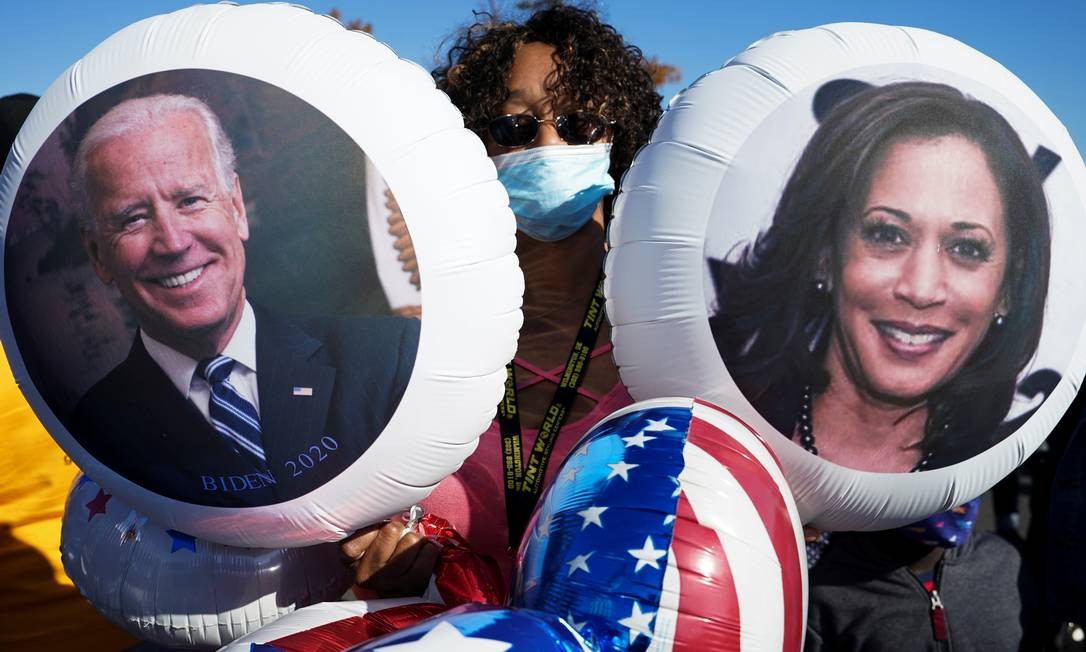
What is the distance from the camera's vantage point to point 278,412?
161 centimetres

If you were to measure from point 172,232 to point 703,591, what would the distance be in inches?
43.7

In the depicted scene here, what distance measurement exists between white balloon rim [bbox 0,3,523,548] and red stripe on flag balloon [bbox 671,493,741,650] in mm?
475

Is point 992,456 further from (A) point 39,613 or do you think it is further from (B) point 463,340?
(A) point 39,613

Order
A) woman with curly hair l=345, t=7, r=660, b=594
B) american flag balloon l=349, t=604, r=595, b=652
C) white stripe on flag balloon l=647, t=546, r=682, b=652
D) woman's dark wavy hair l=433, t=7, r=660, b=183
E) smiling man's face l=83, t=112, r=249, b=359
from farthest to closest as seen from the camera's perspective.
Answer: woman's dark wavy hair l=433, t=7, r=660, b=183, woman with curly hair l=345, t=7, r=660, b=594, smiling man's face l=83, t=112, r=249, b=359, white stripe on flag balloon l=647, t=546, r=682, b=652, american flag balloon l=349, t=604, r=595, b=652

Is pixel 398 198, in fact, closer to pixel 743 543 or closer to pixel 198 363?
pixel 198 363

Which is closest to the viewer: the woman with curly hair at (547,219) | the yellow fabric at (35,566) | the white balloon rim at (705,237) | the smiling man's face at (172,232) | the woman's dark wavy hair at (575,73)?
the smiling man's face at (172,232)

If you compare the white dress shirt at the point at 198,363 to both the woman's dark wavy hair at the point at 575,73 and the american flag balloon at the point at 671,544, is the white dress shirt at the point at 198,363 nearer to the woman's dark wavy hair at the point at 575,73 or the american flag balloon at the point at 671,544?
the american flag balloon at the point at 671,544

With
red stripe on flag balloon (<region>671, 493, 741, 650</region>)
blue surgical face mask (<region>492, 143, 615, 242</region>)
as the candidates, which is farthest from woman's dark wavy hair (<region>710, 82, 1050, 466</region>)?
blue surgical face mask (<region>492, 143, 615, 242</region>)

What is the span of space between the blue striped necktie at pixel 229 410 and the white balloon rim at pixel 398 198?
0.50 ft

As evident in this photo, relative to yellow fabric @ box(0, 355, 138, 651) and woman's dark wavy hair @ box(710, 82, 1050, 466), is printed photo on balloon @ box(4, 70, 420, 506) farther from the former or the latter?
yellow fabric @ box(0, 355, 138, 651)

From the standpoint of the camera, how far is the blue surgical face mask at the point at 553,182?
7.81ft

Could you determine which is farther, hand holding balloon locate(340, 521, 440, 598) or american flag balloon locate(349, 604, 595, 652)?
hand holding balloon locate(340, 521, 440, 598)

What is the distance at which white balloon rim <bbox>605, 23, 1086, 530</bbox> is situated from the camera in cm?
168

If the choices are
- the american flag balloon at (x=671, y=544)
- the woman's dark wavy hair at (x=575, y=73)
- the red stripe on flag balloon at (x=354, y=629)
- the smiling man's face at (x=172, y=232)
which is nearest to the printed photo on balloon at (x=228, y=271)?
the smiling man's face at (x=172, y=232)
